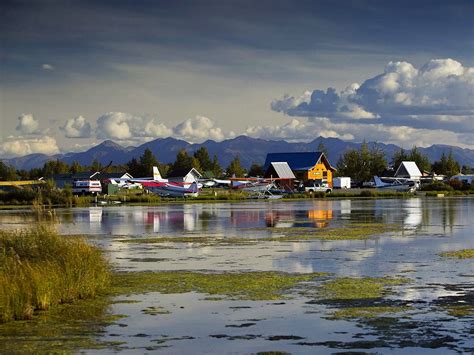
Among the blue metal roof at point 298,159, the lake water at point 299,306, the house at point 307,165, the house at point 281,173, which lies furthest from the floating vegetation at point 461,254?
the blue metal roof at point 298,159

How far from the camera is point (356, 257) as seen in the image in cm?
2550

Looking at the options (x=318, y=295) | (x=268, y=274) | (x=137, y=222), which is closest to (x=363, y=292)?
(x=318, y=295)

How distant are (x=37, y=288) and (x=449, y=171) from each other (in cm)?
16718

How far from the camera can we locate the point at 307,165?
460 feet

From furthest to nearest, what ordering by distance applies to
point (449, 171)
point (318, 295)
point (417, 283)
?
point (449, 171), point (417, 283), point (318, 295)

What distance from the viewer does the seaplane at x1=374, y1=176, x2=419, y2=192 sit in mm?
120463

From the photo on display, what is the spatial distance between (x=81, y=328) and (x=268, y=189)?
9340 cm

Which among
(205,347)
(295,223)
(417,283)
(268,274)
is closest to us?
(205,347)

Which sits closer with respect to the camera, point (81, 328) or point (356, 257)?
point (81, 328)

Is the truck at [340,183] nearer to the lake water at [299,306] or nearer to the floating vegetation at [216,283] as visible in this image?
the lake water at [299,306]

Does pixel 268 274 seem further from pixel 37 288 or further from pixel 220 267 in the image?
pixel 37 288

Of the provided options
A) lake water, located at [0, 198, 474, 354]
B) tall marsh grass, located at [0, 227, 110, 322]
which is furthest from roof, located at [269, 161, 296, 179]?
tall marsh grass, located at [0, 227, 110, 322]

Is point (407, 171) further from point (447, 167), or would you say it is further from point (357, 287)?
point (357, 287)

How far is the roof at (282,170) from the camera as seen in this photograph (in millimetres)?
134000
